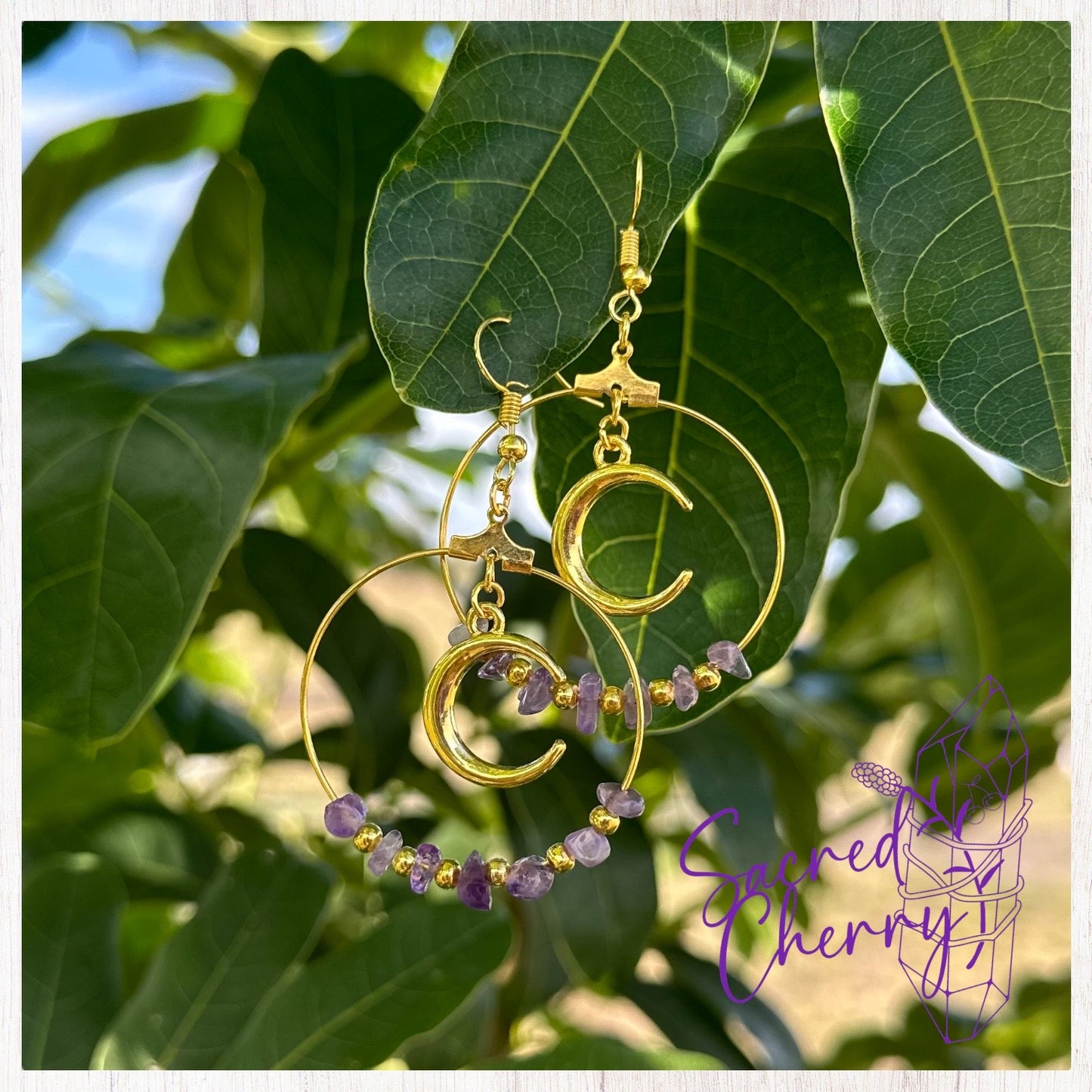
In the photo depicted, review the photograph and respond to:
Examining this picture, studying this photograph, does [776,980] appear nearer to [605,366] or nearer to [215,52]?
[605,366]

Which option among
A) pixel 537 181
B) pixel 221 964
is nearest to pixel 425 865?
pixel 221 964

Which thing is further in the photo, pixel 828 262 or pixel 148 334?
pixel 148 334

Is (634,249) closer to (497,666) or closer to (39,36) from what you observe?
(497,666)

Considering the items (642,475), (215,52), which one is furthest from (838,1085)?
(215,52)

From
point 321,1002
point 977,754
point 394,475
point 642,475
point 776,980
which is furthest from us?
point 776,980

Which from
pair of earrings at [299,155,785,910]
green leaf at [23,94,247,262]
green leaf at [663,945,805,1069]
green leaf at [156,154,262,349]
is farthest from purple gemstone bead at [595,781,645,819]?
green leaf at [23,94,247,262]
